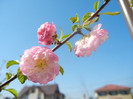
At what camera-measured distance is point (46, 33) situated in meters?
0.64

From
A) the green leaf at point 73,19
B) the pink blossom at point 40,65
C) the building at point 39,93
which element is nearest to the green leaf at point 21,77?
the pink blossom at point 40,65

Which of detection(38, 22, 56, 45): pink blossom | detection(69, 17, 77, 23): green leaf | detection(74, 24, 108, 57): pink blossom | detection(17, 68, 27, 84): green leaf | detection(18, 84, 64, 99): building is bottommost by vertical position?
detection(17, 68, 27, 84): green leaf

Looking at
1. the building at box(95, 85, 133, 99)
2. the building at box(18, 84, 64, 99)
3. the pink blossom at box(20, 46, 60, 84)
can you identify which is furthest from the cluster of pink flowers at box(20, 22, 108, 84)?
the building at box(95, 85, 133, 99)

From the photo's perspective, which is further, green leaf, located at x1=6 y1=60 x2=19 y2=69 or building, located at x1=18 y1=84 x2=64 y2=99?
building, located at x1=18 y1=84 x2=64 y2=99

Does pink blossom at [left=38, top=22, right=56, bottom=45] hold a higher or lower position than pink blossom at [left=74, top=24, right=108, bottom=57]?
higher

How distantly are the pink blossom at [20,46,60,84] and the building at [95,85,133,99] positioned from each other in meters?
29.0

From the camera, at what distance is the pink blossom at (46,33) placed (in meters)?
0.64

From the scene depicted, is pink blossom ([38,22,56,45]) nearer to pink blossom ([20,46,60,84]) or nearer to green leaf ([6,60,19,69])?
pink blossom ([20,46,60,84])

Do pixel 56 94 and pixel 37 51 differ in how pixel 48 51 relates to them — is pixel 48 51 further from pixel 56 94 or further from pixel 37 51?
pixel 56 94

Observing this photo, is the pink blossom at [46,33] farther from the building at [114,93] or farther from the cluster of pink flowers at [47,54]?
the building at [114,93]

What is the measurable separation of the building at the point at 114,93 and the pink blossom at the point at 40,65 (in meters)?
29.0

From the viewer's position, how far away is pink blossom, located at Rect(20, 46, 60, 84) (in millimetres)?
635

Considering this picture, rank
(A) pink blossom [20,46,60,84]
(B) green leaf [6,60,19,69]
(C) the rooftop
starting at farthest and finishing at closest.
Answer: (C) the rooftop
(B) green leaf [6,60,19,69]
(A) pink blossom [20,46,60,84]

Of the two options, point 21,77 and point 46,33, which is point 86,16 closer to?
point 46,33
